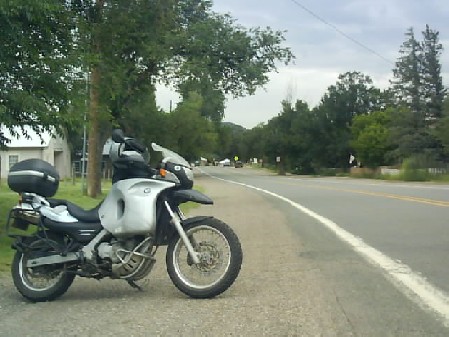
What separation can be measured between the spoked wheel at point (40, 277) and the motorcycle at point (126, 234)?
0.03 ft

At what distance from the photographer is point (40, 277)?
7.02 metres

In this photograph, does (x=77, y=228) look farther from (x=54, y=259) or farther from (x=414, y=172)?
(x=414, y=172)

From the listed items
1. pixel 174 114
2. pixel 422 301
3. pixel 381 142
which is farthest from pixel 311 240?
pixel 381 142

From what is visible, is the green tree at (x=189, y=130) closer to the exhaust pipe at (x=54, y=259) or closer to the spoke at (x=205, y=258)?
the exhaust pipe at (x=54, y=259)

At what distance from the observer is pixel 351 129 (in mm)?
83188

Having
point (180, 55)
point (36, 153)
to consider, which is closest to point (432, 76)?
point (36, 153)

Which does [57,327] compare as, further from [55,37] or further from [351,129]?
[351,129]

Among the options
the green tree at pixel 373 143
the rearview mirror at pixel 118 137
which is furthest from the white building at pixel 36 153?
the rearview mirror at pixel 118 137

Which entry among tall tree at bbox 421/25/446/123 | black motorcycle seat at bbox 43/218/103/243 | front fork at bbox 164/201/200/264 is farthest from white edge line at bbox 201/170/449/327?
tall tree at bbox 421/25/446/123

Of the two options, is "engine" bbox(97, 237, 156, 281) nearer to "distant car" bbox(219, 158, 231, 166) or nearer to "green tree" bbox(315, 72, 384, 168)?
"green tree" bbox(315, 72, 384, 168)

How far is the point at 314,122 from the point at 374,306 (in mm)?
82436

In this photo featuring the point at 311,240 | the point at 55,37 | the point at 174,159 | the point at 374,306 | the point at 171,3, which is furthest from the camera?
the point at 171,3

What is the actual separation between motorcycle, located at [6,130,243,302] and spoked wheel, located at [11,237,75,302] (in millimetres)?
10

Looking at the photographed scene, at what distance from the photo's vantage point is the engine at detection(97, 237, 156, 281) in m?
6.76
